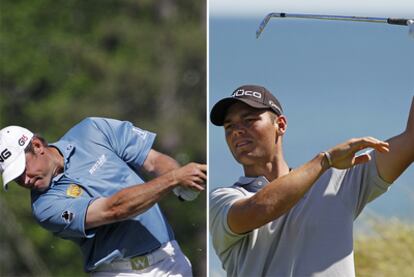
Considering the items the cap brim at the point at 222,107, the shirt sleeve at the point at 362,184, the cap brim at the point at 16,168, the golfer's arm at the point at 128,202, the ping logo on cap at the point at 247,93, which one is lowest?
the golfer's arm at the point at 128,202

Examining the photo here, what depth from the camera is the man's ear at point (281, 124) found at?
3.41 meters

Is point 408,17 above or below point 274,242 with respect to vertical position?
above

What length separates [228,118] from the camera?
3.40m

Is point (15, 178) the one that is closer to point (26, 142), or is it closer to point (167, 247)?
point (26, 142)

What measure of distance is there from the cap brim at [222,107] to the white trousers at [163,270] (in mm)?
631

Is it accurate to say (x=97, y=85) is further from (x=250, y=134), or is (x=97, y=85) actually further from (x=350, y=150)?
(x=350, y=150)

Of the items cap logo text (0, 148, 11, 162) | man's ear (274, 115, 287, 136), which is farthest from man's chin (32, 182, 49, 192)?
man's ear (274, 115, 287, 136)

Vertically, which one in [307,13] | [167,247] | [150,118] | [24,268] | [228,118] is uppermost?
[307,13]

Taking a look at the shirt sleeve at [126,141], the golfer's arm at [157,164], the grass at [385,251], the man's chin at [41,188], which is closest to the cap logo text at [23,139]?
the man's chin at [41,188]

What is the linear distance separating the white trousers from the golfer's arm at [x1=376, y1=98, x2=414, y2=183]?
904 millimetres

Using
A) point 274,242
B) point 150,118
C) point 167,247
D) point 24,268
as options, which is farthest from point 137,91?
point 274,242

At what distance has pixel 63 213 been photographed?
3.74 meters

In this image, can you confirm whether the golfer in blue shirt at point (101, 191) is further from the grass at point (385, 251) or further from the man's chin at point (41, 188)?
the grass at point (385, 251)

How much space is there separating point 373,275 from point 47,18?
265 inches
